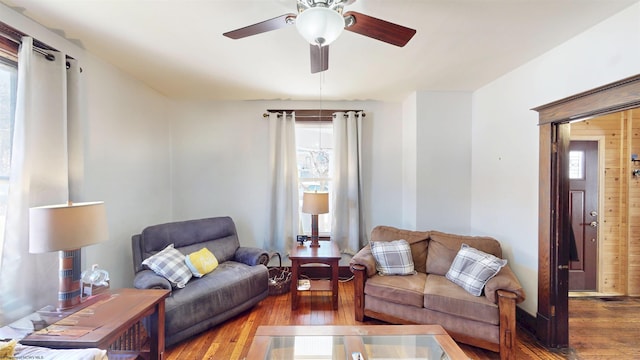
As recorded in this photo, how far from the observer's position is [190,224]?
3170mm

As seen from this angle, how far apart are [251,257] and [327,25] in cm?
271

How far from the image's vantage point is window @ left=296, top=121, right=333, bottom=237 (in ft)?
12.9

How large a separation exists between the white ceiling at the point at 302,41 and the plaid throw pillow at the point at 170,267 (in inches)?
74.3

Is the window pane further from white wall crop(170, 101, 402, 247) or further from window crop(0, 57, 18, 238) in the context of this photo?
window crop(0, 57, 18, 238)

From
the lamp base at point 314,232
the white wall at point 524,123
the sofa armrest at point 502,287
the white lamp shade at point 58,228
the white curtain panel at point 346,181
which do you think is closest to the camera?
the white lamp shade at point 58,228

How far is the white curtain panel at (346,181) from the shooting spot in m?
3.72

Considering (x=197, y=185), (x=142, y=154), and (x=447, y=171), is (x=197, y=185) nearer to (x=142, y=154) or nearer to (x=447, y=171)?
(x=142, y=154)

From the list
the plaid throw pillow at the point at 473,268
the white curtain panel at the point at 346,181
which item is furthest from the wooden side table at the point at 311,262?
the plaid throw pillow at the point at 473,268

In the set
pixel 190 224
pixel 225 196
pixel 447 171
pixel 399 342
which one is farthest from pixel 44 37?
pixel 447 171

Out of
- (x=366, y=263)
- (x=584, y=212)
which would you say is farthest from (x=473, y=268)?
(x=584, y=212)

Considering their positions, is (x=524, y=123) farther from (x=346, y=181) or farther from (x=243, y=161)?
(x=243, y=161)

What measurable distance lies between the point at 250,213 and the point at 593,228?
4482 millimetres

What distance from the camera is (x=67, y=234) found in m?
1.58

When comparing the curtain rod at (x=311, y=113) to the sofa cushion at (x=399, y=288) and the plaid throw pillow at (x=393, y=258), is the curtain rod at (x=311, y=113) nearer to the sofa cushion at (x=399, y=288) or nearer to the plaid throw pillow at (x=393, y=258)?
the plaid throw pillow at (x=393, y=258)
